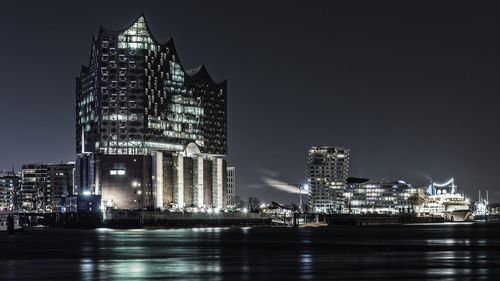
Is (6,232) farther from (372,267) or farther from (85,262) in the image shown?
(372,267)

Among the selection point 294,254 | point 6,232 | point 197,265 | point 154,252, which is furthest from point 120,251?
point 6,232

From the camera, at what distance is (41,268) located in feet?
190

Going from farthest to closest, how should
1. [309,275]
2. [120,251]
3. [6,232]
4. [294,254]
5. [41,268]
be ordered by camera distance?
[6,232] < [120,251] < [294,254] < [41,268] < [309,275]

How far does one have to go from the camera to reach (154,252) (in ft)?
258

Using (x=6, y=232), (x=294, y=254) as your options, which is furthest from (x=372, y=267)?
(x=6, y=232)

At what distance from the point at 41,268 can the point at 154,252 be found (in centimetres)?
2141

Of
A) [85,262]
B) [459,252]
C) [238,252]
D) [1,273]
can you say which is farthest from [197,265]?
[459,252]

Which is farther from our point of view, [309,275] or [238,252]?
[238,252]

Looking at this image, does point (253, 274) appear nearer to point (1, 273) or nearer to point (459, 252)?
point (1, 273)

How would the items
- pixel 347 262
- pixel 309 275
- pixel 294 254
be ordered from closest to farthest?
pixel 309 275 < pixel 347 262 < pixel 294 254

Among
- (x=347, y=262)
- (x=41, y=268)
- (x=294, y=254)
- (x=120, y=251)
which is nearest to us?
(x=41, y=268)

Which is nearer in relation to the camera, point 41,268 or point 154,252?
point 41,268

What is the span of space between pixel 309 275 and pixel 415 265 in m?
10.9

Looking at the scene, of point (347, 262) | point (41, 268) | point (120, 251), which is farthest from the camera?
point (120, 251)
